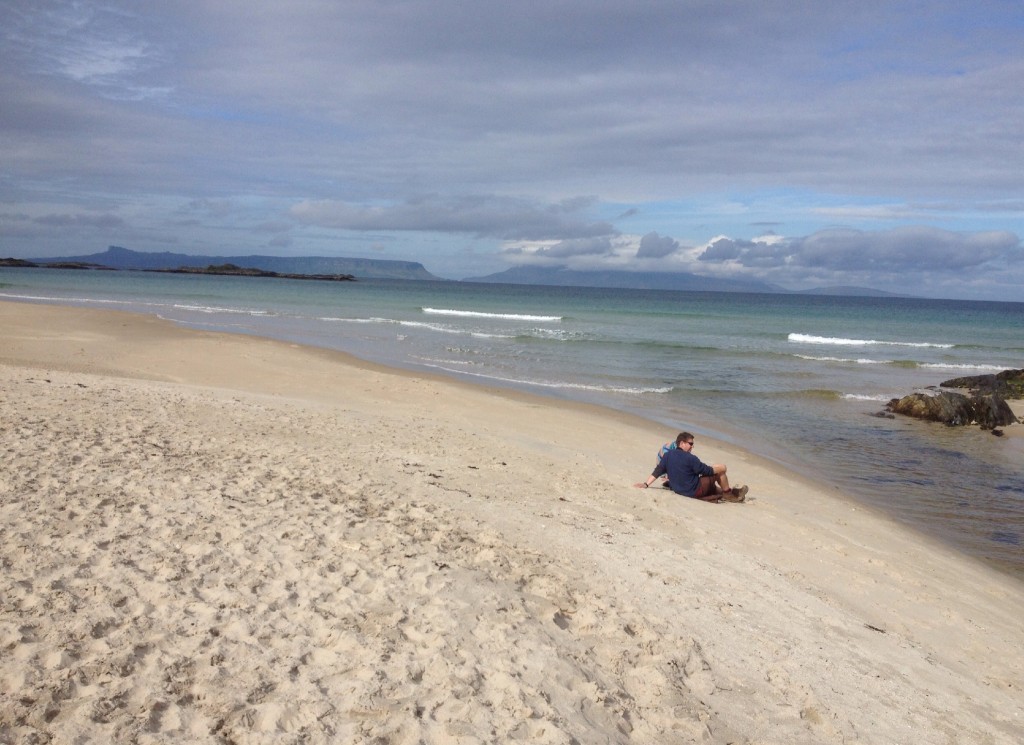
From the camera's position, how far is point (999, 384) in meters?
22.3

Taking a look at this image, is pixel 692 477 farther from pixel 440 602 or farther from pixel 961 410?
pixel 961 410

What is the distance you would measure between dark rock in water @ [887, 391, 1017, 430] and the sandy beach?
9030 mm

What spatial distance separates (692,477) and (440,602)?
4670mm

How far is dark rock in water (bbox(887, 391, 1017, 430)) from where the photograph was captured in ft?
55.2

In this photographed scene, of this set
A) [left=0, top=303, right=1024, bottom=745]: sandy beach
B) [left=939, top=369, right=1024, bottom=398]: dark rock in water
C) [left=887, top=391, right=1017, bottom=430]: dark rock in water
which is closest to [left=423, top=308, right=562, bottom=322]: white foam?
[left=939, top=369, right=1024, bottom=398]: dark rock in water

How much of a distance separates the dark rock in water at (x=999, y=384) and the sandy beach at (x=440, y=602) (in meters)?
15.6

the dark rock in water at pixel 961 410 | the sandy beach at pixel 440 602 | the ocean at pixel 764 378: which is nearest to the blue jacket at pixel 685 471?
the sandy beach at pixel 440 602

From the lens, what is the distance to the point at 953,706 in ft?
15.9

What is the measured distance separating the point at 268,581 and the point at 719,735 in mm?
3002

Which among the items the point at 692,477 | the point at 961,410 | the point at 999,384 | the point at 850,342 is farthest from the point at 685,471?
the point at 850,342

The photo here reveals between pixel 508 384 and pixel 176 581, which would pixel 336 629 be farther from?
pixel 508 384

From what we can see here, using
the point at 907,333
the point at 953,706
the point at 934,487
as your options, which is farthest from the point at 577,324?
the point at 953,706

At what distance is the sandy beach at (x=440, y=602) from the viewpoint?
3873 millimetres

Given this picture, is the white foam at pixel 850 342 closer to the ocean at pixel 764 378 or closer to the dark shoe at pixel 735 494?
the ocean at pixel 764 378
